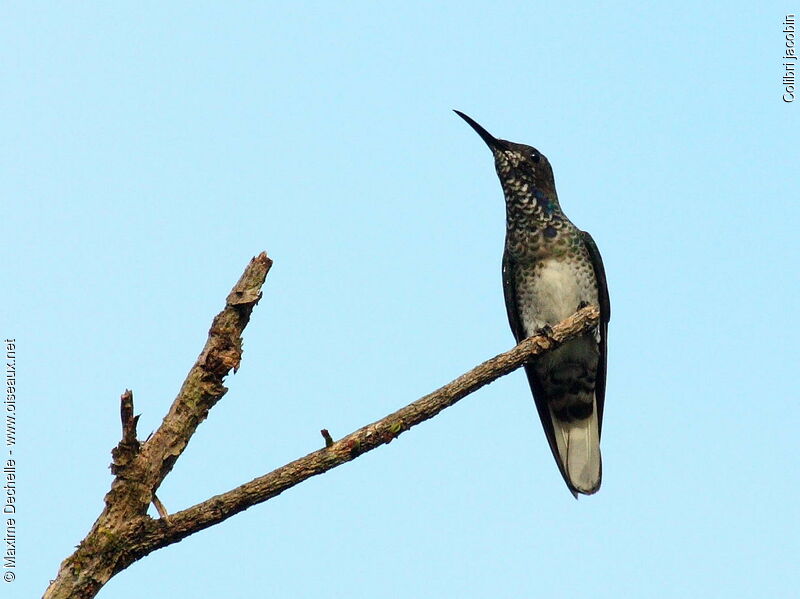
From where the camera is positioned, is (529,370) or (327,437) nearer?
(327,437)

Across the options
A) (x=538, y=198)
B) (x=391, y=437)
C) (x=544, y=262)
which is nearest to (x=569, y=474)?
(x=544, y=262)

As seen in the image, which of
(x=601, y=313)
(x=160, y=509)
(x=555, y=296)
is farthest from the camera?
(x=601, y=313)

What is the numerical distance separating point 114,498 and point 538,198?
17.9 ft

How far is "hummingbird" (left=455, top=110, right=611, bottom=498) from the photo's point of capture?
29.0 ft

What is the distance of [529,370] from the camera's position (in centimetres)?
939

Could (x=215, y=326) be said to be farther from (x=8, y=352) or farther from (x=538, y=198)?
(x=538, y=198)

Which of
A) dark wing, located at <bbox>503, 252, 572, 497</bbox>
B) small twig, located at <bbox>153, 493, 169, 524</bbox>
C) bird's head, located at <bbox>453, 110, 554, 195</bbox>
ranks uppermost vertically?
bird's head, located at <bbox>453, 110, 554, 195</bbox>

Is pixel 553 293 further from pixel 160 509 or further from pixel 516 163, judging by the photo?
pixel 160 509

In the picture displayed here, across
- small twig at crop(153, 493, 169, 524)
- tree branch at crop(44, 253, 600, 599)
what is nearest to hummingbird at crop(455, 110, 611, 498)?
tree branch at crop(44, 253, 600, 599)

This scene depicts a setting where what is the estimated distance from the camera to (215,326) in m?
5.07

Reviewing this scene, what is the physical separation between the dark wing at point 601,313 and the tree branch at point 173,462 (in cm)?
425

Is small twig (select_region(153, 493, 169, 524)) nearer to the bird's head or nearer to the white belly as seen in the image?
the white belly

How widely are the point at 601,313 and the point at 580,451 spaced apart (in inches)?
49.5

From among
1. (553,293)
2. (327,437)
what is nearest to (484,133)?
(553,293)
